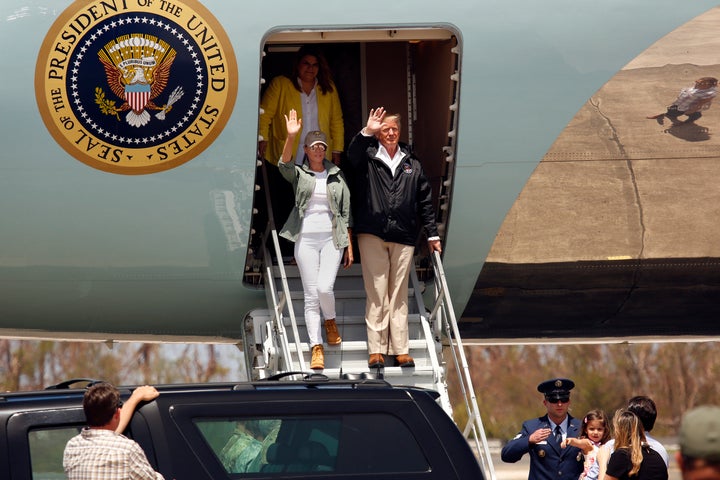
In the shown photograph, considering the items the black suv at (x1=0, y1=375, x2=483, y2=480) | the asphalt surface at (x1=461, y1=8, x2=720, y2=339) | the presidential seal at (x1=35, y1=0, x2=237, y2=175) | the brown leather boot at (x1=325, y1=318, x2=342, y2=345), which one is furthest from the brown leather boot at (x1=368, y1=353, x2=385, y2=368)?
the black suv at (x1=0, y1=375, x2=483, y2=480)

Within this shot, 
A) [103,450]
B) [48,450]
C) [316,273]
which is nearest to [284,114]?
[316,273]

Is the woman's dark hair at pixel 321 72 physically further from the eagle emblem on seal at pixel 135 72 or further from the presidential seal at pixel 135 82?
the eagle emblem on seal at pixel 135 72

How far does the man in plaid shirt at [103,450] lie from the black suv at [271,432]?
18 centimetres

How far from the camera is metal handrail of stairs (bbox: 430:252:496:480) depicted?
913 cm

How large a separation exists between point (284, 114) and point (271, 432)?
4.62 meters

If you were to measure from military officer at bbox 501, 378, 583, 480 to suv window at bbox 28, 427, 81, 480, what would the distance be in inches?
140

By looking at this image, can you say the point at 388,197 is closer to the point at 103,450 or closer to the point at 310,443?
the point at 310,443

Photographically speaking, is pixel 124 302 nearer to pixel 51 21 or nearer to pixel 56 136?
pixel 56 136

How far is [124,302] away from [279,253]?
136 cm

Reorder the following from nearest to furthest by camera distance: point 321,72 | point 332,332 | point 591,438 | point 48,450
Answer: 1. point 48,450
2. point 591,438
3. point 332,332
4. point 321,72

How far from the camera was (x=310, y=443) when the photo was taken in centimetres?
621

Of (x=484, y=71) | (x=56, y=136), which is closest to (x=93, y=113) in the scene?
(x=56, y=136)

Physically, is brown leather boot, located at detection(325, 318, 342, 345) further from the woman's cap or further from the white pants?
the woman's cap

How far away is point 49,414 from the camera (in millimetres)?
5984
